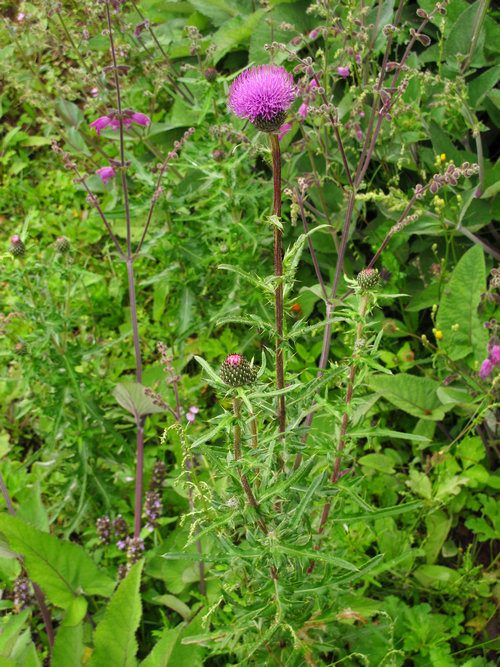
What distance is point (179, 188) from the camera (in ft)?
10.2

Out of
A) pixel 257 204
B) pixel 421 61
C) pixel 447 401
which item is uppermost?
pixel 421 61

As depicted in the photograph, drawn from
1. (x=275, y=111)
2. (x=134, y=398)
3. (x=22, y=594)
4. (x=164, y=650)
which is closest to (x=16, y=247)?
(x=134, y=398)

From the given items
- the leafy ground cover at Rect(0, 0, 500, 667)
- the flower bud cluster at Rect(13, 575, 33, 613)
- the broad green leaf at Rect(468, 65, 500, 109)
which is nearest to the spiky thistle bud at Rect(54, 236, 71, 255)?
the leafy ground cover at Rect(0, 0, 500, 667)

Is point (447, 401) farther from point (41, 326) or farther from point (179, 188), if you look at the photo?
point (179, 188)

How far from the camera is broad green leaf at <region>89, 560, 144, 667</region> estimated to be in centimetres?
172

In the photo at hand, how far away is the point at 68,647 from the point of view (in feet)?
5.82

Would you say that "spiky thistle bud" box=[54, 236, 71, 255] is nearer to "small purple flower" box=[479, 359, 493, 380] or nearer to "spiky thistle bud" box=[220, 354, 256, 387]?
"spiky thistle bud" box=[220, 354, 256, 387]

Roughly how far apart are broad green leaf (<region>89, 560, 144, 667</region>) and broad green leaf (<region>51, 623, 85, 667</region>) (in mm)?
84

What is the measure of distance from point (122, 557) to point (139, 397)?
0.80m

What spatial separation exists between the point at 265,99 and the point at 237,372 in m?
0.59

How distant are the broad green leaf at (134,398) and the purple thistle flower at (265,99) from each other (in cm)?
112

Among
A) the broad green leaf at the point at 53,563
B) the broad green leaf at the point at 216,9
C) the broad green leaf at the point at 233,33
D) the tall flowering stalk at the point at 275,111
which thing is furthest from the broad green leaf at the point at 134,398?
the broad green leaf at the point at 216,9

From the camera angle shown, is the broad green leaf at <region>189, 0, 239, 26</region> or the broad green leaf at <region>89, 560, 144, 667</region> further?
the broad green leaf at <region>189, 0, 239, 26</region>

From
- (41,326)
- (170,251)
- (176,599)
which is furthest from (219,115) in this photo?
(176,599)
